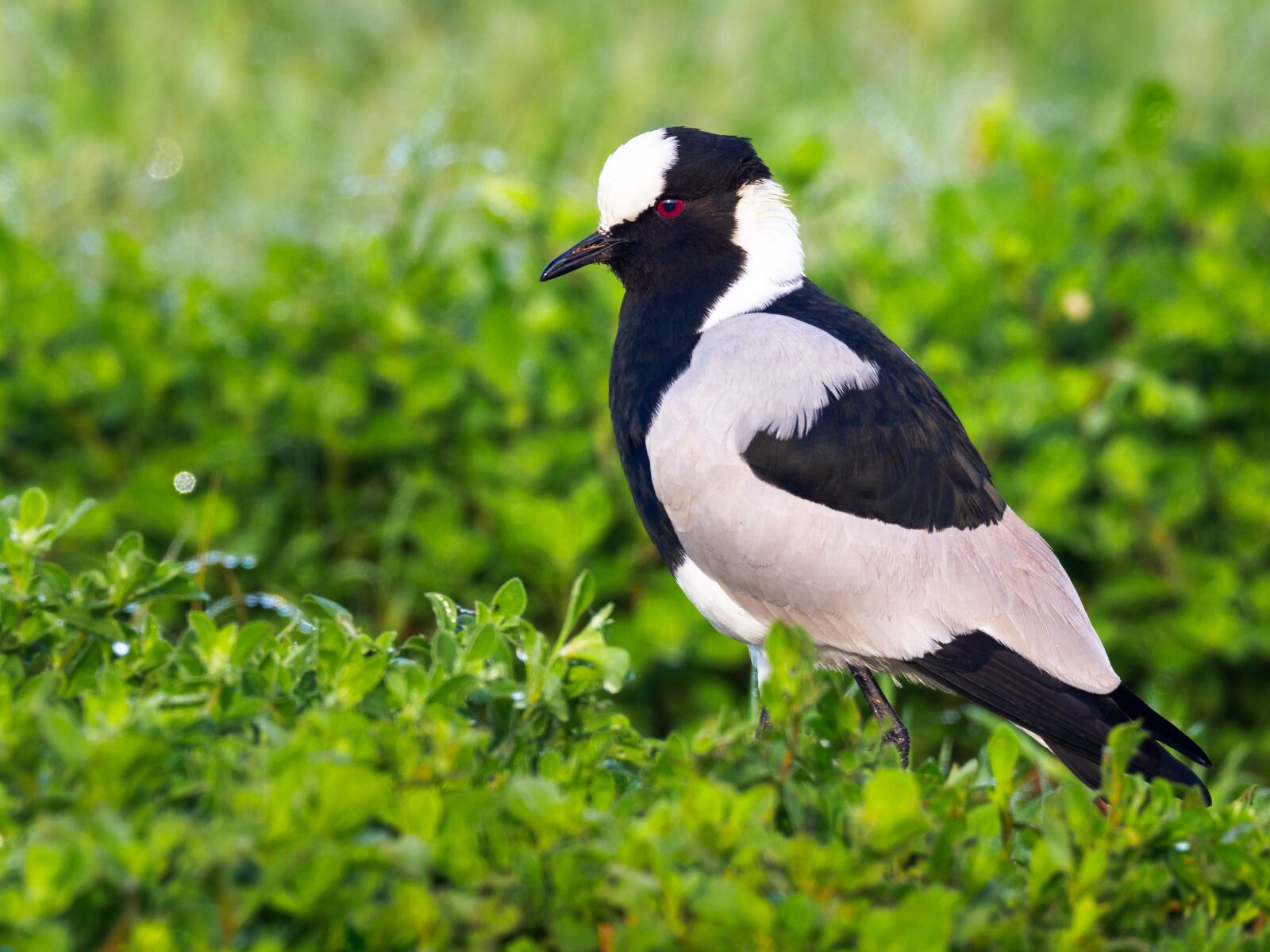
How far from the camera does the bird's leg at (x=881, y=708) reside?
3152 millimetres

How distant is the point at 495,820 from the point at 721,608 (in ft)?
4.41

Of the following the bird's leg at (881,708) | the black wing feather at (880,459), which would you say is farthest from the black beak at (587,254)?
the bird's leg at (881,708)

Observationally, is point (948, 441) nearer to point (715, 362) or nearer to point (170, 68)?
point (715, 362)

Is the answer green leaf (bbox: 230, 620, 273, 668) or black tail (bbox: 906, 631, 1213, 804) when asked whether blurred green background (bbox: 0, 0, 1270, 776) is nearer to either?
black tail (bbox: 906, 631, 1213, 804)

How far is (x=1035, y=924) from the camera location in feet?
6.34

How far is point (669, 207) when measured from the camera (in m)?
3.42

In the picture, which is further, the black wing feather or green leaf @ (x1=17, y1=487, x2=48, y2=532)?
the black wing feather

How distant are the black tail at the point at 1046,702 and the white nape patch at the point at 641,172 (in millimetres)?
1270

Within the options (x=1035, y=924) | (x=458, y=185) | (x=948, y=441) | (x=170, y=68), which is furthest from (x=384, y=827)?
(x=170, y=68)

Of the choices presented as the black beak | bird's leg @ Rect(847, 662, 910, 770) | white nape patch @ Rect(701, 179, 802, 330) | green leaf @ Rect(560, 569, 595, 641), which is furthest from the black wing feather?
green leaf @ Rect(560, 569, 595, 641)

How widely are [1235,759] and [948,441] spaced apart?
4.43 ft

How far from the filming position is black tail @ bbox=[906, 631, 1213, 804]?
2.93 meters

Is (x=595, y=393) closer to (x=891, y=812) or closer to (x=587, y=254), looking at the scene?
(x=587, y=254)

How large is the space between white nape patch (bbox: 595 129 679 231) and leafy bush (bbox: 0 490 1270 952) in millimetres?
1371
